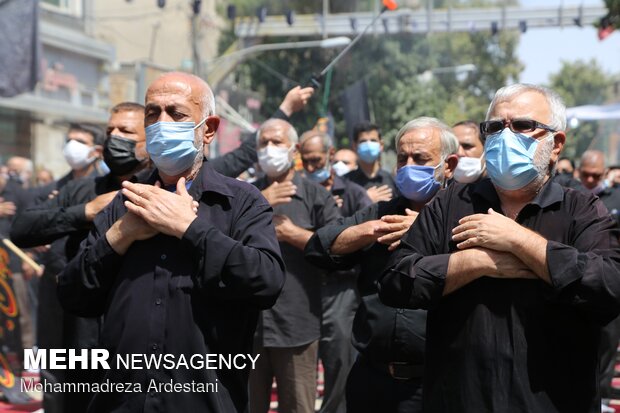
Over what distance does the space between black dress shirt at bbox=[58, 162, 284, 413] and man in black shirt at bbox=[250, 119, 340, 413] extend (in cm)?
234

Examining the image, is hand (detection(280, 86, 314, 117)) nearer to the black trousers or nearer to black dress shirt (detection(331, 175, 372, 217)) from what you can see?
black dress shirt (detection(331, 175, 372, 217))

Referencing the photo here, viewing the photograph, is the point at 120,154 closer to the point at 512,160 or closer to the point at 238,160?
the point at 238,160

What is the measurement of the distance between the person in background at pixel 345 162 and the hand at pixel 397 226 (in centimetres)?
653

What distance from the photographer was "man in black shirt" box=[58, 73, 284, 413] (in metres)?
3.37

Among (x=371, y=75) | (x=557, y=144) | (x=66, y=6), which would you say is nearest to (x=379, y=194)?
(x=557, y=144)

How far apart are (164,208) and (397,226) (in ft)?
4.71

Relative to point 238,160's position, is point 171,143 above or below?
above

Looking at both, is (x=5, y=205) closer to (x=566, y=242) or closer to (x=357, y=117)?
(x=357, y=117)

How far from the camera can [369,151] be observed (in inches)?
386

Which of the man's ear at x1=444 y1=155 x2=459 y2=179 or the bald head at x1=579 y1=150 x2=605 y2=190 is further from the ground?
the man's ear at x1=444 y1=155 x2=459 y2=179

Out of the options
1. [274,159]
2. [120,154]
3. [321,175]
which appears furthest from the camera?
[321,175]

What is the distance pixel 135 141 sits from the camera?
5.26 meters

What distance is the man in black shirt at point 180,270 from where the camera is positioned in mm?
3371

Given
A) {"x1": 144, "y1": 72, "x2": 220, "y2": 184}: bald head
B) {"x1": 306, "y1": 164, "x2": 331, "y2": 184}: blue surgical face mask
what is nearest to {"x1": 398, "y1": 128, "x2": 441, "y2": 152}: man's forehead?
{"x1": 144, "y1": 72, "x2": 220, "y2": 184}: bald head
